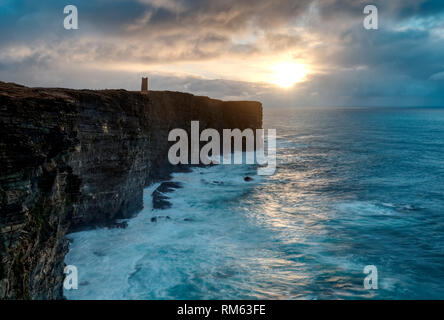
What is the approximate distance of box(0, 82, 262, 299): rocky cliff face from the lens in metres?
10.8

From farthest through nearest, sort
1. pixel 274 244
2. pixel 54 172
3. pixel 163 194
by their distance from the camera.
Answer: pixel 163 194, pixel 274 244, pixel 54 172

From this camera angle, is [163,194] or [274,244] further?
[163,194]

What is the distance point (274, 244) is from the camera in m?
24.7

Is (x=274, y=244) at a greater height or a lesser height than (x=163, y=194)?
lesser

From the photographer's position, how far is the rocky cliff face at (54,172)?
35.5 ft

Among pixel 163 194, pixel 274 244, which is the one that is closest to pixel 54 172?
pixel 274 244

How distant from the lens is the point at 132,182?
2930cm

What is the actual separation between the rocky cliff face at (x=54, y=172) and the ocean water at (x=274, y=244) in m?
3.51

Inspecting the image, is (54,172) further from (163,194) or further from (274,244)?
(163,194)

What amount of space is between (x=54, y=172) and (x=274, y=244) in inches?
664

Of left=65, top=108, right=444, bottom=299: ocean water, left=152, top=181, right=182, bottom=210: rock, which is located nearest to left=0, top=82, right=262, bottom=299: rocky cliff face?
left=65, top=108, right=444, bottom=299: ocean water
